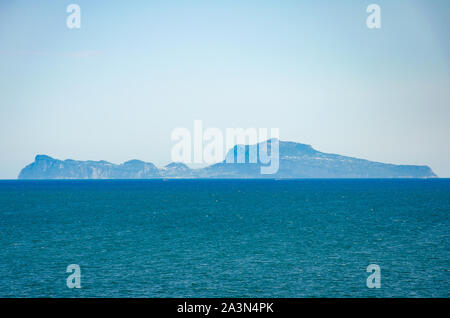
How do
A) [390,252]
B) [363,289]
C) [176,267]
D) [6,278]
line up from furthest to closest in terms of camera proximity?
1. [390,252]
2. [176,267]
3. [6,278]
4. [363,289]

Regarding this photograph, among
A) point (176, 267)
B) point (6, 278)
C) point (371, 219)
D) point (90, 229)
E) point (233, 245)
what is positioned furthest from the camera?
point (371, 219)

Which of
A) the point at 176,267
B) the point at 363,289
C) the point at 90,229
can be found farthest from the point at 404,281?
the point at 90,229

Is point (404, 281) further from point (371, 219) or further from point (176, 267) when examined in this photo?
point (371, 219)

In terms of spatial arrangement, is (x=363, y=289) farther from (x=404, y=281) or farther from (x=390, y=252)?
(x=390, y=252)

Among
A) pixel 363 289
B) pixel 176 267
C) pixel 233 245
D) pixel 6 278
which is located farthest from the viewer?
pixel 233 245

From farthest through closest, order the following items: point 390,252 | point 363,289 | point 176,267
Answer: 1. point 390,252
2. point 176,267
3. point 363,289

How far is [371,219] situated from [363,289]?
55135 mm

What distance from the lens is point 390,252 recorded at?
47.1 m
